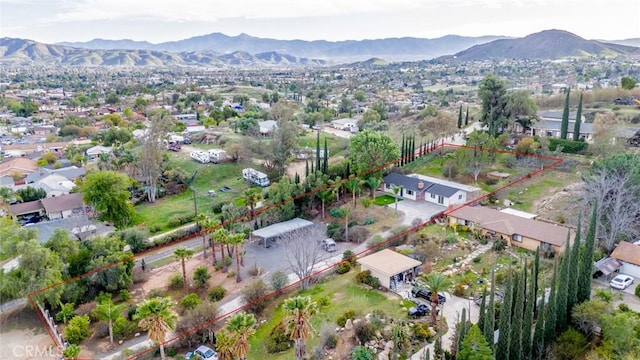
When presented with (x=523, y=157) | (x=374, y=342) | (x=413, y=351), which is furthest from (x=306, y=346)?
(x=523, y=157)

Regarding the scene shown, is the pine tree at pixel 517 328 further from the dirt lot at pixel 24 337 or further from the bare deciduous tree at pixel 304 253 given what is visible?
the dirt lot at pixel 24 337

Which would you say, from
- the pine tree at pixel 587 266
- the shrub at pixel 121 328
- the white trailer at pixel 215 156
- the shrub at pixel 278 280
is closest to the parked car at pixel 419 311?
the pine tree at pixel 587 266

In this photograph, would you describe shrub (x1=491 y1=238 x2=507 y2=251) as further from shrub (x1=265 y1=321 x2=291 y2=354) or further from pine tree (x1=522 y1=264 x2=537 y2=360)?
shrub (x1=265 y1=321 x2=291 y2=354)

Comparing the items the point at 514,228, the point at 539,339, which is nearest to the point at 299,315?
the point at 539,339

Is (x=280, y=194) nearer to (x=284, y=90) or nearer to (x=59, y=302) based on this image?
(x=59, y=302)

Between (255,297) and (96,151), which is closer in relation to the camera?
(255,297)

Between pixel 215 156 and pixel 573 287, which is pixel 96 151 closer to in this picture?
pixel 215 156
